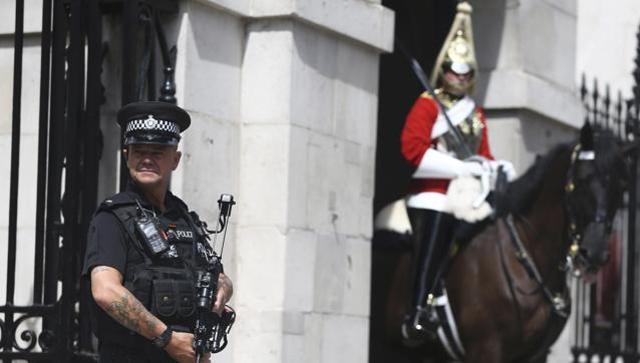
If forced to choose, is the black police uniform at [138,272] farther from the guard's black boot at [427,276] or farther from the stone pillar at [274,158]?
the guard's black boot at [427,276]

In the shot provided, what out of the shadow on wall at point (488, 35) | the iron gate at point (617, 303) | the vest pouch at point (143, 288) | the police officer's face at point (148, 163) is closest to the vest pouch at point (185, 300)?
the vest pouch at point (143, 288)

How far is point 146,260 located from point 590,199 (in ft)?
16.0

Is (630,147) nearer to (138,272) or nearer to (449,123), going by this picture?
(449,123)

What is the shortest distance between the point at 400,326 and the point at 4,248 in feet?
9.84

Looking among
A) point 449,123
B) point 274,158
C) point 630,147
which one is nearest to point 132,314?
point 274,158

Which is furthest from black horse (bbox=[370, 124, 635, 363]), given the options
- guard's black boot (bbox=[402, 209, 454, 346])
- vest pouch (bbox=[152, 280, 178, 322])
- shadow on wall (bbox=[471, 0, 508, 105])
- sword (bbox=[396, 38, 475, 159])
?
vest pouch (bbox=[152, 280, 178, 322])

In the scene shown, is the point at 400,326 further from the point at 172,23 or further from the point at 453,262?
the point at 172,23

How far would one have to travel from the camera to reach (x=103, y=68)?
977 cm

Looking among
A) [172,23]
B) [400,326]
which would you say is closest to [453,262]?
[400,326]

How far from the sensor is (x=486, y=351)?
38.2 feet

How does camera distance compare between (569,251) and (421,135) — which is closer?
(569,251)

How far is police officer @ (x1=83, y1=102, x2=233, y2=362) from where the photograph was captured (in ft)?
23.1

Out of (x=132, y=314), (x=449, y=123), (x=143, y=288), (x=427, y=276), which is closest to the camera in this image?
(x=132, y=314)

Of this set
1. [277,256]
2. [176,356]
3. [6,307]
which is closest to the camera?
[176,356]
